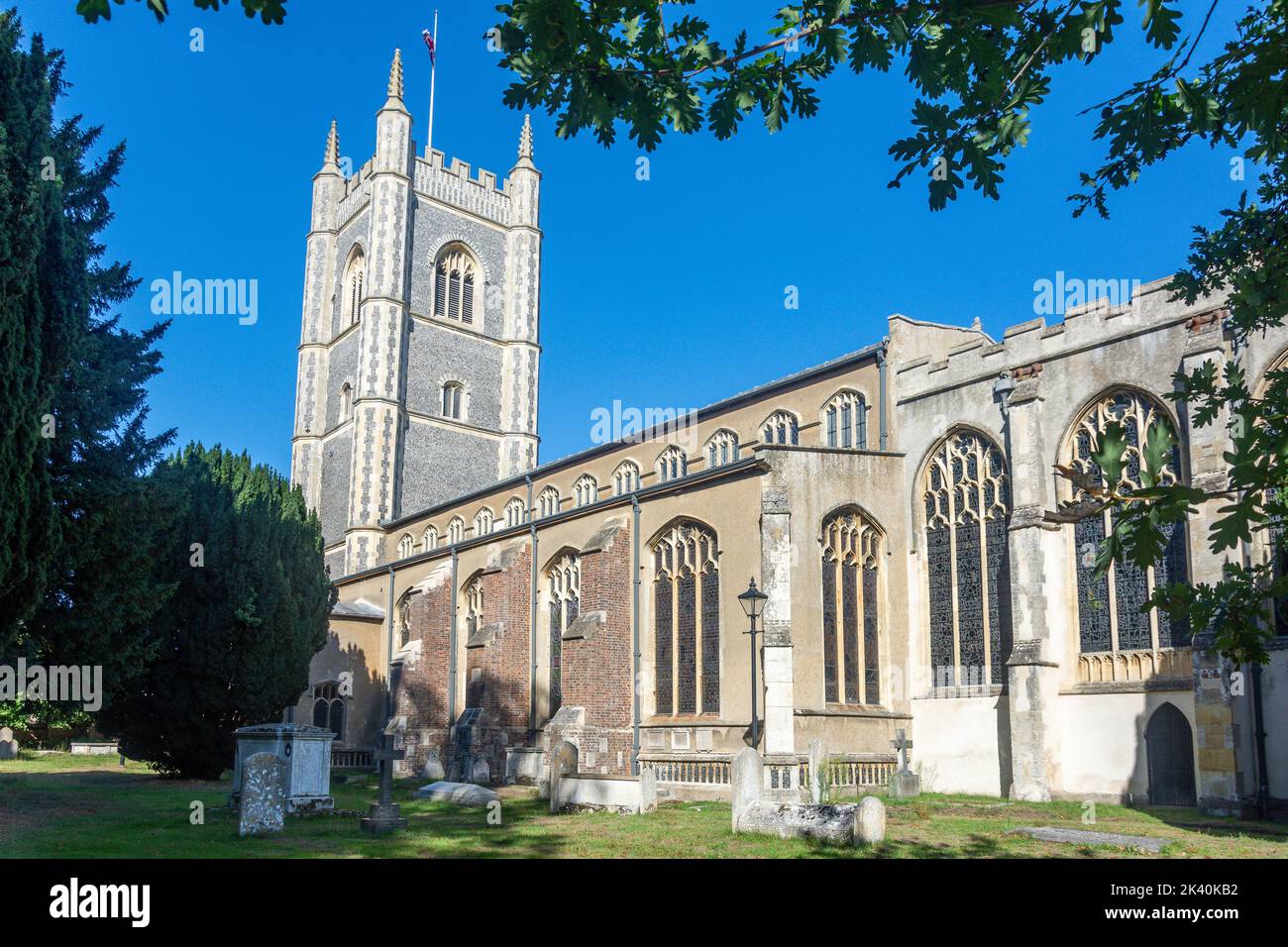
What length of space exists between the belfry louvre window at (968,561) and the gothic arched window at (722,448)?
7.12 metres

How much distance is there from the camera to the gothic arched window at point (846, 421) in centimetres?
2722

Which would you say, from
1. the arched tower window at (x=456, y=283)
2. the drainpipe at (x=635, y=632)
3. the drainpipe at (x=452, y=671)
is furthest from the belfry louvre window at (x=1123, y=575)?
the arched tower window at (x=456, y=283)

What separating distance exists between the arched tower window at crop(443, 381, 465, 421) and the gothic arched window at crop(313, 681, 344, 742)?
55.4 feet

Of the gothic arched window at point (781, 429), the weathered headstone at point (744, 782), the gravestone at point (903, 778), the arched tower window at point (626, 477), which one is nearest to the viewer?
the weathered headstone at point (744, 782)

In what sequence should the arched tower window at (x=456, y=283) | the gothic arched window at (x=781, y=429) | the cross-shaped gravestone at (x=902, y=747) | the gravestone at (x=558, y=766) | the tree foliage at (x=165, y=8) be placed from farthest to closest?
the arched tower window at (x=456, y=283) < the gothic arched window at (x=781, y=429) < the cross-shaped gravestone at (x=902, y=747) < the gravestone at (x=558, y=766) < the tree foliage at (x=165, y=8)

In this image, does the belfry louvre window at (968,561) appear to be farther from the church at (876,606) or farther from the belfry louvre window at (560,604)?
the belfry louvre window at (560,604)

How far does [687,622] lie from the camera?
2572 centimetres

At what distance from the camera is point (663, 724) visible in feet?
81.6

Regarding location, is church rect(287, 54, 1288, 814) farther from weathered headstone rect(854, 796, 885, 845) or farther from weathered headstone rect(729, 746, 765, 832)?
weathered headstone rect(854, 796, 885, 845)

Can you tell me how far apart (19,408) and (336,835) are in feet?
23.1

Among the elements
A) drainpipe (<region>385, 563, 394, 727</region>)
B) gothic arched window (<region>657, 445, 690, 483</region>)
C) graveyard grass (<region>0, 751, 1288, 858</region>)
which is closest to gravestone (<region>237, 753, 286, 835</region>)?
graveyard grass (<region>0, 751, 1288, 858</region>)
